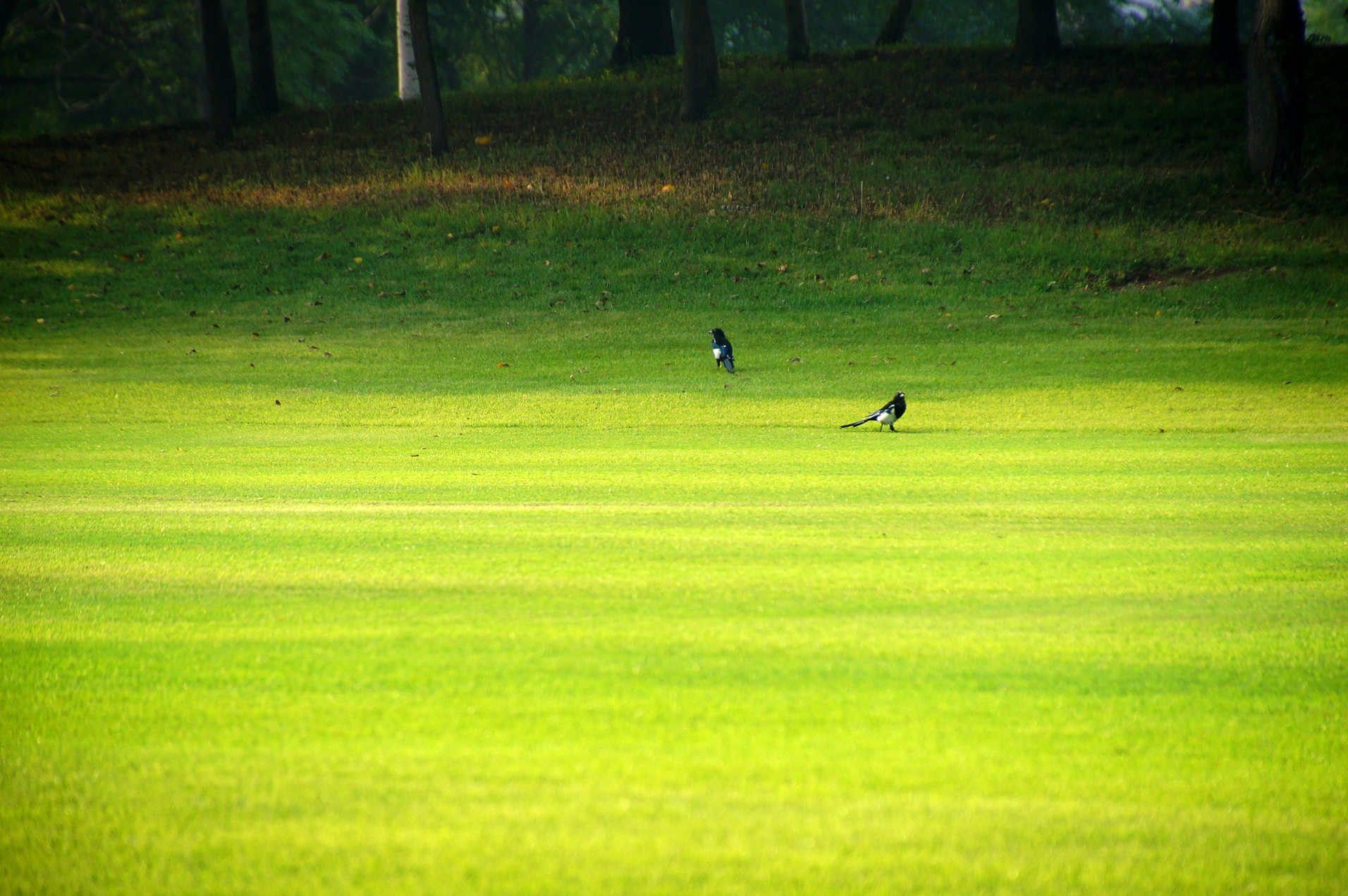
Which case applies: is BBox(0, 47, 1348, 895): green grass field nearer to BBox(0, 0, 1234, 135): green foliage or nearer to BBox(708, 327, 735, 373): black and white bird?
BBox(708, 327, 735, 373): black and white bird

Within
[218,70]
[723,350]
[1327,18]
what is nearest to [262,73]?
[218,70]

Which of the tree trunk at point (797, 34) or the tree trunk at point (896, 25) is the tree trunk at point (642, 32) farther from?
the tree trunk at point (896, 25)

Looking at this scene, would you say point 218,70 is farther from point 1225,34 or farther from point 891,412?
point 1225,34

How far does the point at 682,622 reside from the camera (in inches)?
245

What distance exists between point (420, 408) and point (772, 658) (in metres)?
12.5

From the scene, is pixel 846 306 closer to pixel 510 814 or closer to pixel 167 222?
pixel 167 222

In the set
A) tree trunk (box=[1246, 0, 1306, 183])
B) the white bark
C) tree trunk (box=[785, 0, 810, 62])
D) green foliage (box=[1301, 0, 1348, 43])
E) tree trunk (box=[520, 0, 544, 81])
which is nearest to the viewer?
tree trunk (box=[1246, 0, 1306, 183])

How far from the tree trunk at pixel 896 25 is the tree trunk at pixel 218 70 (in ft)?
76.2

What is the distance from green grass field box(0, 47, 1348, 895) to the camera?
4.11 metres

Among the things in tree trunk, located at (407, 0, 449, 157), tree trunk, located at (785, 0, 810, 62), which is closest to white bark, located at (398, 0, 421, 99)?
tree trunk, located at (407, 0, 449, 157)

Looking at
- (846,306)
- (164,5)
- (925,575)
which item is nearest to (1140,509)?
(925,575)

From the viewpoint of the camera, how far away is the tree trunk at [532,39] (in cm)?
7425

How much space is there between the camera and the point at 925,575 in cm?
710

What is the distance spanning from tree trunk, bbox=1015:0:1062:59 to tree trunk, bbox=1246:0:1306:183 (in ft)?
40.5
